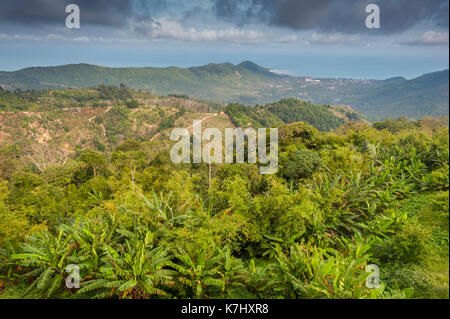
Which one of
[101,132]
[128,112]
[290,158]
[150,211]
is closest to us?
[150,211]

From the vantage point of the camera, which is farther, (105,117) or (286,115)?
Answer: (286,115)

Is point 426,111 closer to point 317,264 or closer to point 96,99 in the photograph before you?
point 96,99

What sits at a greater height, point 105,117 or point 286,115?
point 286,115

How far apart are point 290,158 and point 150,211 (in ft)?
35.6

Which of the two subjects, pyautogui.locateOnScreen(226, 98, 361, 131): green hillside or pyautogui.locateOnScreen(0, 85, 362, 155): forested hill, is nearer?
pyautogui.locateOnScreen(0, 85, 362, 155): forested hill

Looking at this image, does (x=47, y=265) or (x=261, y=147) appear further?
(x=261, y=147)

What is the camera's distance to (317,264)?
508 cm

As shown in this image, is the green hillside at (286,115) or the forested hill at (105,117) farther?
the green hillside at (286,115)

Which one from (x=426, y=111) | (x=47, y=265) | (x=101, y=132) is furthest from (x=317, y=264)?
(x=426, y=111)
